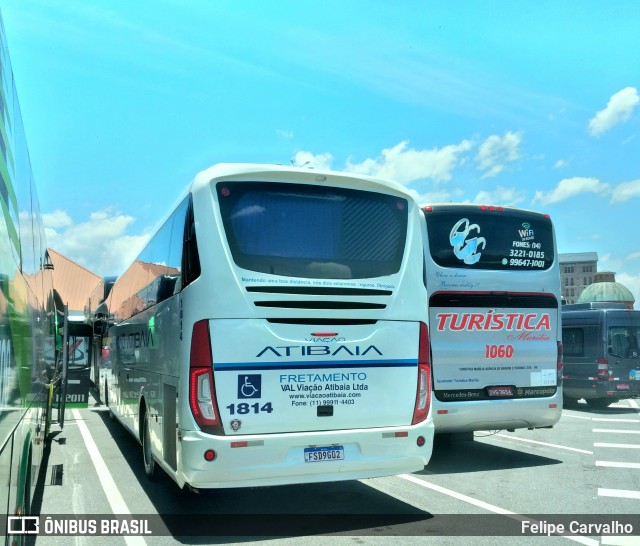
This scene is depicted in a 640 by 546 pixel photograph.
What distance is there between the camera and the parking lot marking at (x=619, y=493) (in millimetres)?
7937

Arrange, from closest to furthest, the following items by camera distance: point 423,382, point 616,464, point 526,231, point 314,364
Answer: point 314,364
point 423,382
point 616,464
point 526,231

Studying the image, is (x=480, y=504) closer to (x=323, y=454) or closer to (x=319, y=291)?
(x=323, y=454)

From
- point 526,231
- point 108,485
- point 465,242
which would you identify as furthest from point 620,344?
point 108,485

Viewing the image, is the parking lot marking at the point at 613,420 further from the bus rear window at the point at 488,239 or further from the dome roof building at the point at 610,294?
the dome roof building at the point at 610,294

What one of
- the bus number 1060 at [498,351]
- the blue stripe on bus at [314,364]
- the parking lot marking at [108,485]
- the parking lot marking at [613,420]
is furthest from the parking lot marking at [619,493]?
the parking lot marking at [613,420]

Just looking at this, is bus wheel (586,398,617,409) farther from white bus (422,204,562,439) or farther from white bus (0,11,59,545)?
white bus (0,11,59,545)

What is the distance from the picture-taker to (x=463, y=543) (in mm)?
5891

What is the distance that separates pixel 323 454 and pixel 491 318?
15.2ft

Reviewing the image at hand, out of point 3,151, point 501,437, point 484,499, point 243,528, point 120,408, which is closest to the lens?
point 3,151

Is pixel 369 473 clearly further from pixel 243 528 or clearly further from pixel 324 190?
pixel 324 190

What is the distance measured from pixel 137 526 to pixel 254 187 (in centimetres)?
351

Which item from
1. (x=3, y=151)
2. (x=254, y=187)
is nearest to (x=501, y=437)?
(x=254, y=187)

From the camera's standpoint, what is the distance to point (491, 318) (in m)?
10.1

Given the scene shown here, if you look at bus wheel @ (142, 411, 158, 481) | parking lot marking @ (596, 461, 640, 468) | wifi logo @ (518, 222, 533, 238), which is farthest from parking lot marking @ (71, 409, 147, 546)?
parking lot marking @ (596, 461, 640, 468)
